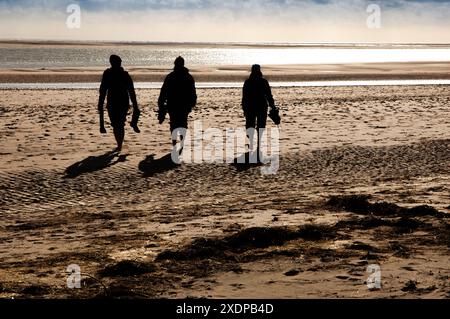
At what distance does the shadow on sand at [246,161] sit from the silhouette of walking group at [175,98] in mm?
417

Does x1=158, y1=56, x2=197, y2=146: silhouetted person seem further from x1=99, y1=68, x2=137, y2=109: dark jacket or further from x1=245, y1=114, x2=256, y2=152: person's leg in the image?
x1=245, y1=114, x2=256, y2=152: person's leg

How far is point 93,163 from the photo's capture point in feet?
42.0

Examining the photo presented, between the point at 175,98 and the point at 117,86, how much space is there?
3.81 feet

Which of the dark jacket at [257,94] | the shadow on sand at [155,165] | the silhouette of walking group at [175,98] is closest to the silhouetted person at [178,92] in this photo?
the silhouette of walking group at [175,98]

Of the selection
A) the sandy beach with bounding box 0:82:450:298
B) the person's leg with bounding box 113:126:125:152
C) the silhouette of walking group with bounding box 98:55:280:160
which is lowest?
the sandy beach with bounding box 0:82:450:298

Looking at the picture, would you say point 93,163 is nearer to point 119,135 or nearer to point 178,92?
point 119,135

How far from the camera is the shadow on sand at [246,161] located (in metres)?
12.6

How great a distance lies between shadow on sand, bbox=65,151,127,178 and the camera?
12.0 metres

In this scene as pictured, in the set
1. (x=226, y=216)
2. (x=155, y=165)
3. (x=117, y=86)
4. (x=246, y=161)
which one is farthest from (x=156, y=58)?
(x=226, y=216)

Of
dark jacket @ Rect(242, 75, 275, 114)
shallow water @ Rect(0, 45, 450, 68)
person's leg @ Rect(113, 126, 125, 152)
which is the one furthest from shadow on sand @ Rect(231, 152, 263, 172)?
shallow water @ Rect(0, 45, 450, 68)

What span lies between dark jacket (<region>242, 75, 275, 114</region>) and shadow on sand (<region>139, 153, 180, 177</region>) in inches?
78.7
